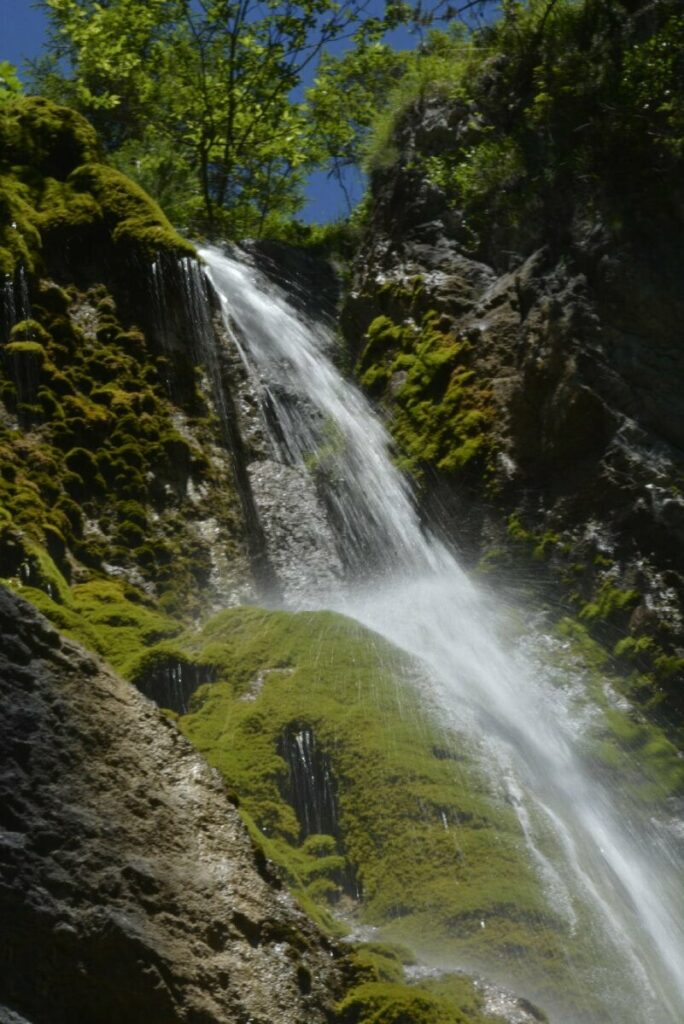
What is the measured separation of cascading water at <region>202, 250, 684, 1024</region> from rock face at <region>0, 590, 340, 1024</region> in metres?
1.37

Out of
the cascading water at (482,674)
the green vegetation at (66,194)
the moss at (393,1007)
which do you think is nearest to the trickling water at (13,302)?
the green vegetation at (66,194)

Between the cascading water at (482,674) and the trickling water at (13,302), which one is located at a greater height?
the trickling water at (13,302)

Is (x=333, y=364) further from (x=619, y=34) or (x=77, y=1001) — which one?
(x=77, y=1001)

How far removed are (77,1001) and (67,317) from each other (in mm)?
6220

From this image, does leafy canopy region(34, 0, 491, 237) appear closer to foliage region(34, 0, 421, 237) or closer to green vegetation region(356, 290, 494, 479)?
foliage region(34, 0, 421, 237)

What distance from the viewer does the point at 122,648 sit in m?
6.30

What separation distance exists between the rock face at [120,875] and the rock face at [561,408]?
15.3ft

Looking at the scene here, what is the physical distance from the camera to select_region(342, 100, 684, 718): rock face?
27.6ft

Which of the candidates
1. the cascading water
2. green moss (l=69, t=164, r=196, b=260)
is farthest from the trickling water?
the cascading water

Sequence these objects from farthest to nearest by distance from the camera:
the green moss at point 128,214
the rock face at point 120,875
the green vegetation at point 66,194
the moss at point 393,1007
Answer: the green moss at point 128,214
the green vegetation at point 66,194
the moss at point 393,1007
the rock face at point 120,875

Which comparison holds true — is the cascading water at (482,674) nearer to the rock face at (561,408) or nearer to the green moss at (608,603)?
the rock face at (561,408)

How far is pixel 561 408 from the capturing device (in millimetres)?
9141

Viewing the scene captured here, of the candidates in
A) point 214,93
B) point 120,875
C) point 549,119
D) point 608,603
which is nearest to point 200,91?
point 214,93

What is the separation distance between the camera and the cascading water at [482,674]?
5.29 metres
